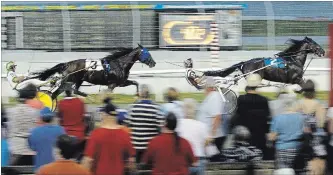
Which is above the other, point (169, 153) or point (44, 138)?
point (44, 138)

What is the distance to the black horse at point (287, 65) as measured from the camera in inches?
695

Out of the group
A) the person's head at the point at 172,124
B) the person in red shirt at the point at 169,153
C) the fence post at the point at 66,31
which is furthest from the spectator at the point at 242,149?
the fence post at the point at 66,31

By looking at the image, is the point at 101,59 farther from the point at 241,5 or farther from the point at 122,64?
the point at 241,5

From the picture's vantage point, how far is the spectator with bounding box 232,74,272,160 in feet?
27.7

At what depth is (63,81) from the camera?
17.5 m

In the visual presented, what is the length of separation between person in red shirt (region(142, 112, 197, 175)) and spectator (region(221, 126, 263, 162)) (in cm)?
148

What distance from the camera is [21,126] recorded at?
8.13 metres

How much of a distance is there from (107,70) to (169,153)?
11044 mm

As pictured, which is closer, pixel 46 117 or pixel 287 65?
pixel 46 117

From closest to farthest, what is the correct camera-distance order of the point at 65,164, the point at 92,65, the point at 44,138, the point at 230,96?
the point at 65,164 < the point at 44,138 < the point at 230,96 < the point at 92,65

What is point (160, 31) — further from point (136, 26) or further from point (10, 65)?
point (10, 65)

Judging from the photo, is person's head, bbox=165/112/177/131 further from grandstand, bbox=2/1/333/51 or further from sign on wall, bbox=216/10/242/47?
grandstand, bbox=2/1/333/51

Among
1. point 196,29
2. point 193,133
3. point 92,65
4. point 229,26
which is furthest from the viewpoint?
point 196,29

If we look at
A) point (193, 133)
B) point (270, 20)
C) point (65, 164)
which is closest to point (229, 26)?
point (270, 20)
